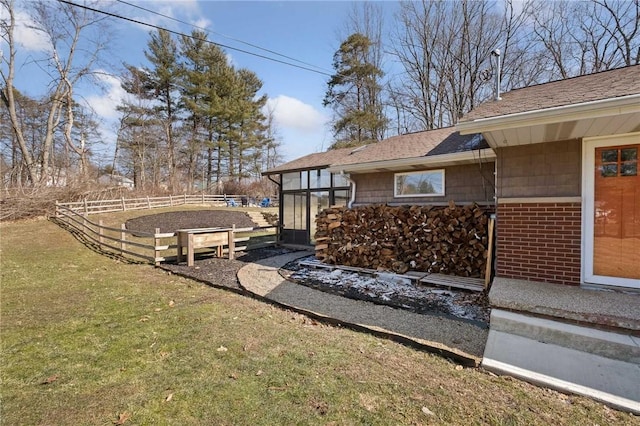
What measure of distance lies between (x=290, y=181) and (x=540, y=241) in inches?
318

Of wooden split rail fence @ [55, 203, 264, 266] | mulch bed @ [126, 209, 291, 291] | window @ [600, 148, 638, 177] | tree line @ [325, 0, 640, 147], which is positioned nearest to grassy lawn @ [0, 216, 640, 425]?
mulch bed @ [126, 209, 291, 291]

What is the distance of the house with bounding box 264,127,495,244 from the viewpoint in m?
6.46

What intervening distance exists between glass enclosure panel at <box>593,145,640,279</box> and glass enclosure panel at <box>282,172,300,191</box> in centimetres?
816

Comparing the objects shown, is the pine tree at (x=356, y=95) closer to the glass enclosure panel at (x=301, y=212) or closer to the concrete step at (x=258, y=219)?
the concrete step at (x=258, y=219)

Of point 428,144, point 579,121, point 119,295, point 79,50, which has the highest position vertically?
point 79,50

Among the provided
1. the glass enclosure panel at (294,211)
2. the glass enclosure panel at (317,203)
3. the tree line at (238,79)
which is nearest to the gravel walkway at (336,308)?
the glass enclosure panel at (317,203)

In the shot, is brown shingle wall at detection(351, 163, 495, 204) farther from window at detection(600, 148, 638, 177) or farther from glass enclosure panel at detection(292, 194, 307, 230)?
glass enclosure panel at detection(292, 194, 307, 230)

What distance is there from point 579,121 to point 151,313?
6.36m

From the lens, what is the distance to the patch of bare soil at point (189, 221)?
15.0m

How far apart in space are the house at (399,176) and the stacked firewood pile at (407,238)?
0.60 meters

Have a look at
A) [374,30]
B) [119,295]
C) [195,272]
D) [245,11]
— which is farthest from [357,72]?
[119,295]

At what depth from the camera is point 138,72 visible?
25375 mm

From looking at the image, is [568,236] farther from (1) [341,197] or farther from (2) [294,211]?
(2) [294,211]

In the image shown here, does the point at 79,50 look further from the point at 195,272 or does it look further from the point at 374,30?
the point at 195,272
